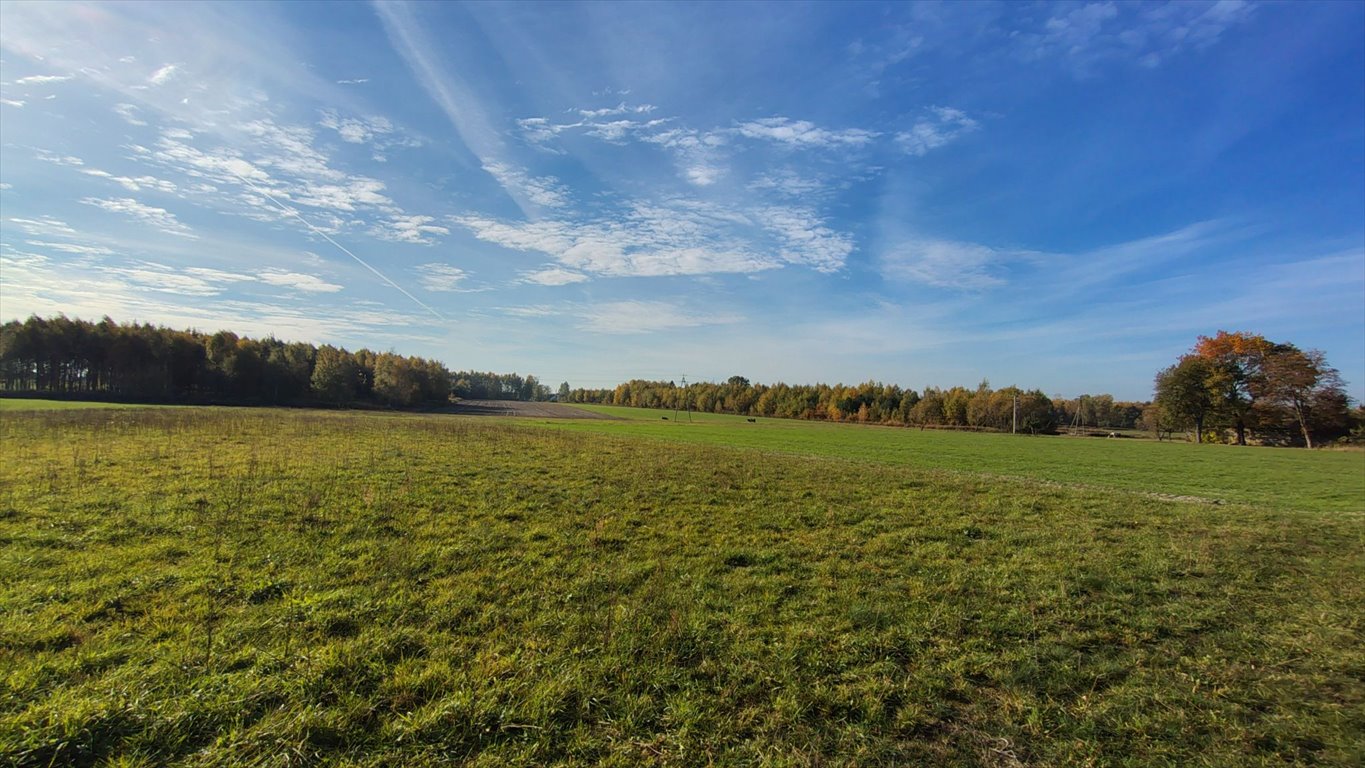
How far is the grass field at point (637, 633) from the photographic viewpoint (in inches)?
158

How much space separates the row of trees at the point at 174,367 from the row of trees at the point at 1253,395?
142 metres

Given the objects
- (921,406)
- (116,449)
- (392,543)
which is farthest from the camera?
(921,406)

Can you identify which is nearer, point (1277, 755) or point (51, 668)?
point (1277, 755)

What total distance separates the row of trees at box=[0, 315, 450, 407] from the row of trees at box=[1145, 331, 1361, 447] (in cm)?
14211

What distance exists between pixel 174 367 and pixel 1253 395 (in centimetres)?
16908

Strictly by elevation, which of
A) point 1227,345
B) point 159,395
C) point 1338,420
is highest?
point 1227,345

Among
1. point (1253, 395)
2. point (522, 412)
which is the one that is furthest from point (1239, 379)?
point (522, 412)

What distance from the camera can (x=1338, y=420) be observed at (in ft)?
225

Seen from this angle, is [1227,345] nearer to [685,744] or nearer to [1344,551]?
[1344,551]

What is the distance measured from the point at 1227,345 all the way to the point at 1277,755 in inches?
4301

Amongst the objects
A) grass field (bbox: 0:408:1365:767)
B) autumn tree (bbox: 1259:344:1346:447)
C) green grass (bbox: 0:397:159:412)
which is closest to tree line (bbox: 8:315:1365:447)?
autumn tree (bbox: 1259:344:1346:447)

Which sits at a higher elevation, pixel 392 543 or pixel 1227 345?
pixel 1227 345

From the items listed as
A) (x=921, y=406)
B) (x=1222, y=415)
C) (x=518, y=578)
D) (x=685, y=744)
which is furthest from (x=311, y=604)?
(x=921, y=406)

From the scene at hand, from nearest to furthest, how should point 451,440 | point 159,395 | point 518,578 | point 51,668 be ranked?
1. point 51,668
2. point 518,578
3. point 451,440
4. point 159,395
